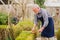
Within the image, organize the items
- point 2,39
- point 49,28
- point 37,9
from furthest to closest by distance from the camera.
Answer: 1. point 2,39
2. point 49,28
3. point 37,9

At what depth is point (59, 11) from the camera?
626 inches

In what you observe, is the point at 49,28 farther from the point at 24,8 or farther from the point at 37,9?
the point at 24,8

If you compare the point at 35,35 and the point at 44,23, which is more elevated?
the point at 44,23

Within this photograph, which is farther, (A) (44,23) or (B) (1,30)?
(B) (1,30)

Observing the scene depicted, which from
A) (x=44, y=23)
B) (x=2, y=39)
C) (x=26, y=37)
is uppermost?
(x=44, y=23)

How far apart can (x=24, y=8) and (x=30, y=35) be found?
4.95m

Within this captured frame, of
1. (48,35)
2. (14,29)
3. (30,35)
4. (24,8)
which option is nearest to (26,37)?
(30,35)

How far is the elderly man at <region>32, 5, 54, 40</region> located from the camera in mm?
5727

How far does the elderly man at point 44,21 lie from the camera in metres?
5.73

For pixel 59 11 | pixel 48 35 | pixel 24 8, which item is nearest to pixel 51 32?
pixel 48 35

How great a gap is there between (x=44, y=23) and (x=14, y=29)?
3712mm

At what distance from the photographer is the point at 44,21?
5.79 metres

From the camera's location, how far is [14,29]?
9359 millimetres

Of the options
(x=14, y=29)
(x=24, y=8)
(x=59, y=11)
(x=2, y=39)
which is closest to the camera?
(x=14, y=29)
